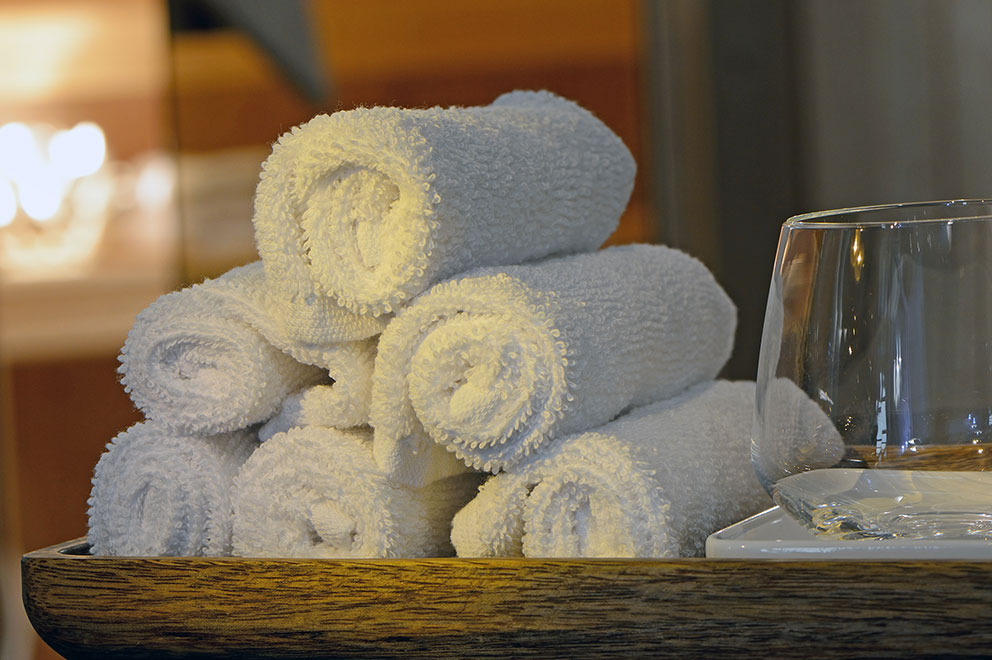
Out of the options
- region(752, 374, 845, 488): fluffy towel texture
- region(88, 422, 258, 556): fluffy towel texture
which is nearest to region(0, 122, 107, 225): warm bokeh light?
region(88, 422, 258, 556): fluffy towel texture

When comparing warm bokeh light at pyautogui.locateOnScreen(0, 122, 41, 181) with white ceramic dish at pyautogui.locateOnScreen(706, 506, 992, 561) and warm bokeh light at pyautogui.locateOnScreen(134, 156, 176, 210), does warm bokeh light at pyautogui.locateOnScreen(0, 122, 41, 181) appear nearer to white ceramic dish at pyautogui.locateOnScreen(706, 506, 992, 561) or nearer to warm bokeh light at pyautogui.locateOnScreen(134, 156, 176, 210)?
warm bokeh light at pyautogui.locateOnScreen(134, 156, 176, 210)

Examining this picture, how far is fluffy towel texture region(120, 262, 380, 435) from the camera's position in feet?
1.16

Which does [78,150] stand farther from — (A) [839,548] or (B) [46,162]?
(A) [839,548]

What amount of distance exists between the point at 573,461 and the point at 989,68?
101 cm

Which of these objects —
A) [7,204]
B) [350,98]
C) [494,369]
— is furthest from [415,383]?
[7,204]

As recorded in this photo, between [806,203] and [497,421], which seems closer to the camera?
[497,421]

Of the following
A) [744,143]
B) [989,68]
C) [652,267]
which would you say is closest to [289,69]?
[744,143]

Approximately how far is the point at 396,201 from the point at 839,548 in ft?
0.53

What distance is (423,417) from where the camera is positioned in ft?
1.08

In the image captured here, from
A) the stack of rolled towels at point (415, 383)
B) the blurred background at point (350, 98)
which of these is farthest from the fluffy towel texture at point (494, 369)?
the blurred background at point (350, 98)

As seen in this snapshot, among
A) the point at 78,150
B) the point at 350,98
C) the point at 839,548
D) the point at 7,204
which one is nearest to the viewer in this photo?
the point at 839,548

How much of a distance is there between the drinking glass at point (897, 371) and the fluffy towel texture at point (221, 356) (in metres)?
0.14

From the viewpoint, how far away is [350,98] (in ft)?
4.85

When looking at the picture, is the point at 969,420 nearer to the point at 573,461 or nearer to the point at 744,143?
the point at 573,461
